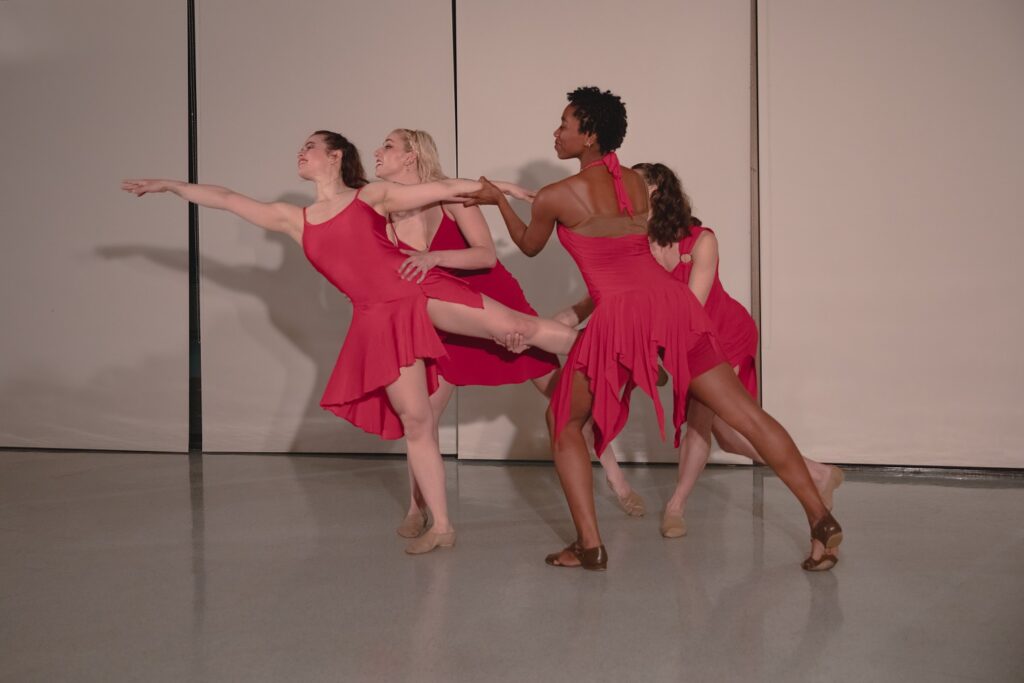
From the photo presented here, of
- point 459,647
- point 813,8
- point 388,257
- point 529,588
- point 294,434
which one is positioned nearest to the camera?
point 459,647

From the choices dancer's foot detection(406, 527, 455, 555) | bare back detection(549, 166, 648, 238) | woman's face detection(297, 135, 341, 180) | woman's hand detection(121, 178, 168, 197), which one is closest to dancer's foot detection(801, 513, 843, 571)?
bare back detection(549, 166, 648, 238)

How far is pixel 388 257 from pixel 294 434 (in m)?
2.93

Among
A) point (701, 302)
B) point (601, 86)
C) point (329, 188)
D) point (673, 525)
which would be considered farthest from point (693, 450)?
point (601, 86)

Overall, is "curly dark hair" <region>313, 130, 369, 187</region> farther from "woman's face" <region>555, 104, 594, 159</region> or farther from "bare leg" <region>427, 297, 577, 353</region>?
"woman's face" <region>555, 104, 594, 159</region>

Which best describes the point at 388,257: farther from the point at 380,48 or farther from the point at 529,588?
the point at 380,48

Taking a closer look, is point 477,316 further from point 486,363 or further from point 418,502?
point 418,502

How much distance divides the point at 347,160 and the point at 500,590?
66.3 inches

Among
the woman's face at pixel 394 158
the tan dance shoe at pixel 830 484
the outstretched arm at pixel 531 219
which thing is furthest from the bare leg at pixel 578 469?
the woman's face at pixel 394 158

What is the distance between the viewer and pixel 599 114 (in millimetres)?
3461

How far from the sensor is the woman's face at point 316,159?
3.85 m

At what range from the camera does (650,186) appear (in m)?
3.89

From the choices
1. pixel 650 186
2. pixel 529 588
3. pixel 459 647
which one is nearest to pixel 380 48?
pixel 650 186

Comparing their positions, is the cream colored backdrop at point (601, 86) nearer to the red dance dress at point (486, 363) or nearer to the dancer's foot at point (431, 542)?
the red dance dress at point (486, 363)

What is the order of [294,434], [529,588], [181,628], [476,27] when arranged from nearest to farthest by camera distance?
[181,628], [529,588], [476,27], [294,434]
